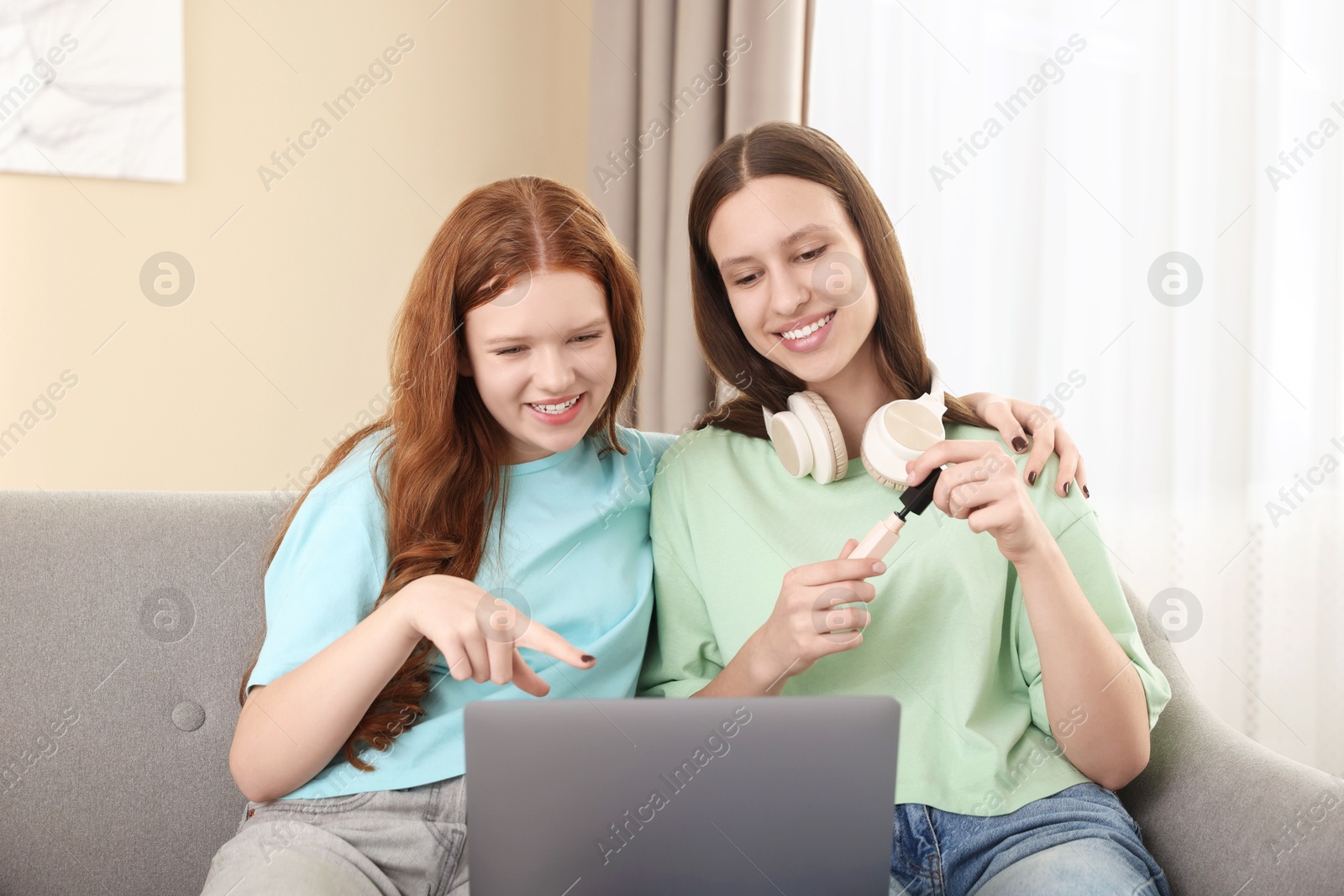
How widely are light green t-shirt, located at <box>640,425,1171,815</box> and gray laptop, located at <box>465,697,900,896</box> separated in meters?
0.33

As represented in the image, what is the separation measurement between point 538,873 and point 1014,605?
657 mm

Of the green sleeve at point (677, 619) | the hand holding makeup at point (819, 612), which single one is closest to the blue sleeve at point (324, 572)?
the green sleeve at point (677, 619)

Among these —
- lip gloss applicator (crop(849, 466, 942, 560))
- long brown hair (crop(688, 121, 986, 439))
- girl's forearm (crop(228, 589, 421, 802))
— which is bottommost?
girl's forearm (crop(228, 589, 421, 802))

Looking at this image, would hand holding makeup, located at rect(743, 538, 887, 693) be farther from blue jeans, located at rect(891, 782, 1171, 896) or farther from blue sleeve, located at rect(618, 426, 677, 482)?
blue sleeve, located at rect(618, 426, 677, 482)

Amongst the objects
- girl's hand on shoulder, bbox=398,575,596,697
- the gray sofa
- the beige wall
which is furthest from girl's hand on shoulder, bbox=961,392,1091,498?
the beige wall

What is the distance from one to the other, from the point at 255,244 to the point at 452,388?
5.45 feet

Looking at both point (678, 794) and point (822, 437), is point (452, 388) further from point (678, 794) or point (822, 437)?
point (678, 794)

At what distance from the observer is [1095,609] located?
46.2 inches

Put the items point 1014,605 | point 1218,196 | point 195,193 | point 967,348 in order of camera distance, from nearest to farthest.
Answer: point 1014,605 → point 1218,196 → point 967,348 → point 195,193

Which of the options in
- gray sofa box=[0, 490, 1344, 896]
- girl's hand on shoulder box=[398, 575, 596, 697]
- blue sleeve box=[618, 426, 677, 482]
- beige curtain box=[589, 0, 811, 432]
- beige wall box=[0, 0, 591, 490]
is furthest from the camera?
beige wall box=[0, 0, 591, 490]

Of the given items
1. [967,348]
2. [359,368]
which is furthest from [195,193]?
[967,348]

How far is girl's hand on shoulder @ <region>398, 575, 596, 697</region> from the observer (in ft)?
3.18

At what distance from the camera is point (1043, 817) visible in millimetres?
1092

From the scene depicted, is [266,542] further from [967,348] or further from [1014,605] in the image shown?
[967,348]
